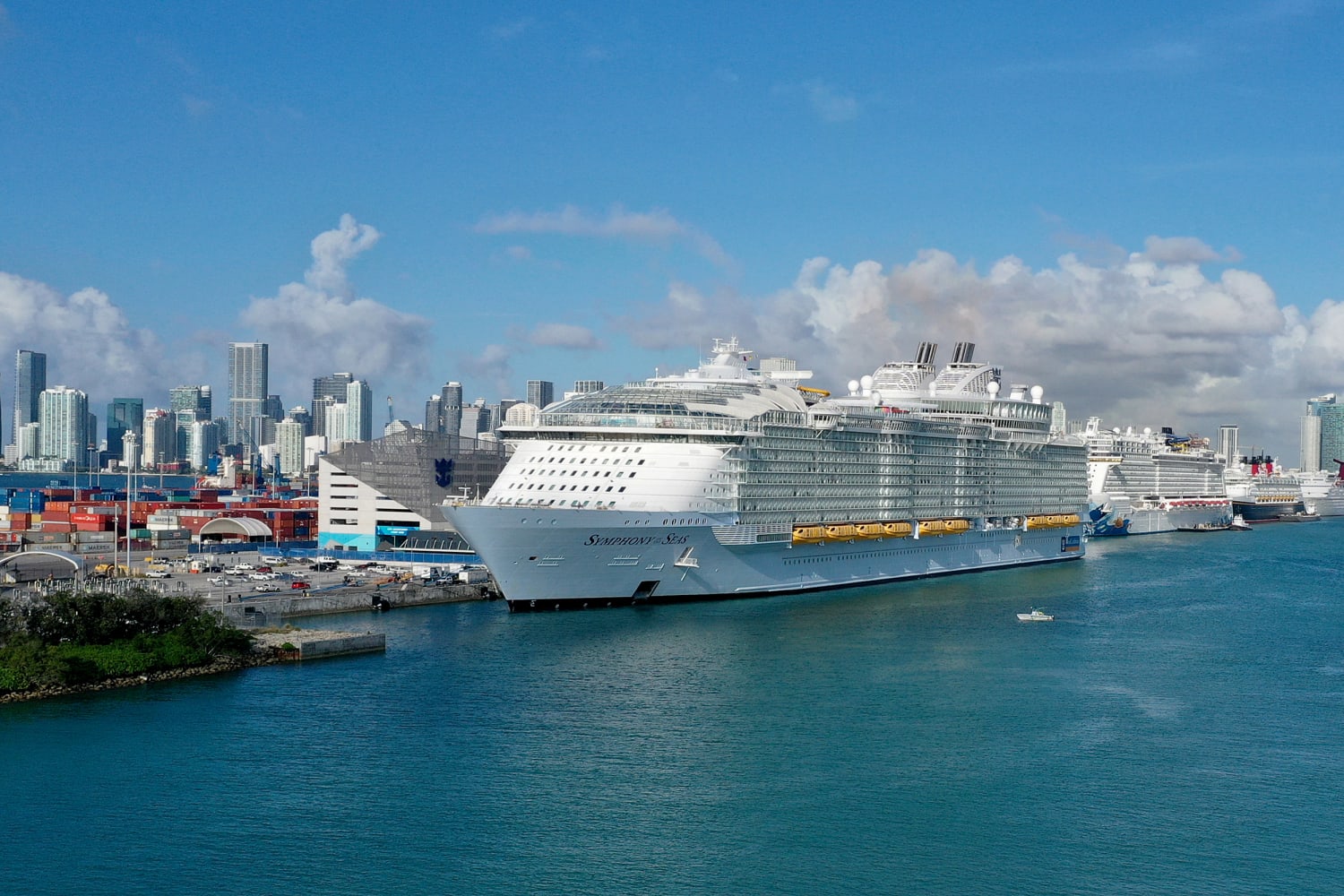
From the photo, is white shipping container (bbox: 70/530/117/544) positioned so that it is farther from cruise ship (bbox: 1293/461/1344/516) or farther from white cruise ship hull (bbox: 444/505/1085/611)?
cruise ship (bbox: 1293/461/1344/516)

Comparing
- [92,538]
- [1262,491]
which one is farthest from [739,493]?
[1262,491]

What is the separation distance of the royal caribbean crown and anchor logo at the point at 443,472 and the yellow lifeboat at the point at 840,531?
2003cm

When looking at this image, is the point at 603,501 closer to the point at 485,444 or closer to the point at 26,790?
the point at 26,790

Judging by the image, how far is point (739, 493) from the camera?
42.9 m

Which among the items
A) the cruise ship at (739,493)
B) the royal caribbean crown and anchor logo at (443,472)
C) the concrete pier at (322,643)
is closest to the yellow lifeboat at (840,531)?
the cruise ship at (739,493)

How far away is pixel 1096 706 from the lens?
28719 millimetres

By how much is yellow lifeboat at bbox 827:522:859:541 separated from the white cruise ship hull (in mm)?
360

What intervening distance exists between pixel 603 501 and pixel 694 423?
4558mm

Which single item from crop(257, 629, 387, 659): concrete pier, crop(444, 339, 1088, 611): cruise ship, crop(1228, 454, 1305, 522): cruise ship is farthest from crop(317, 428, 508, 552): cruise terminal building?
crop(1228, 454, 1305, 522): cruise ship

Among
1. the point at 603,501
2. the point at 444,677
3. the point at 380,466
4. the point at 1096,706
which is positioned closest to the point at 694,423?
the point at 603,501

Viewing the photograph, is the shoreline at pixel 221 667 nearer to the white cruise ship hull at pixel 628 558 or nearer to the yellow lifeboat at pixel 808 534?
the white cruise ship hull at pixel 628 558

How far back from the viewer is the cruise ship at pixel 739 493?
39.6m

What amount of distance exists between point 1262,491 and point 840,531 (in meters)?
83.4

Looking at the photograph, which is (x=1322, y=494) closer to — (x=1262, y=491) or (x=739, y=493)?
(x=1262, y=491)
